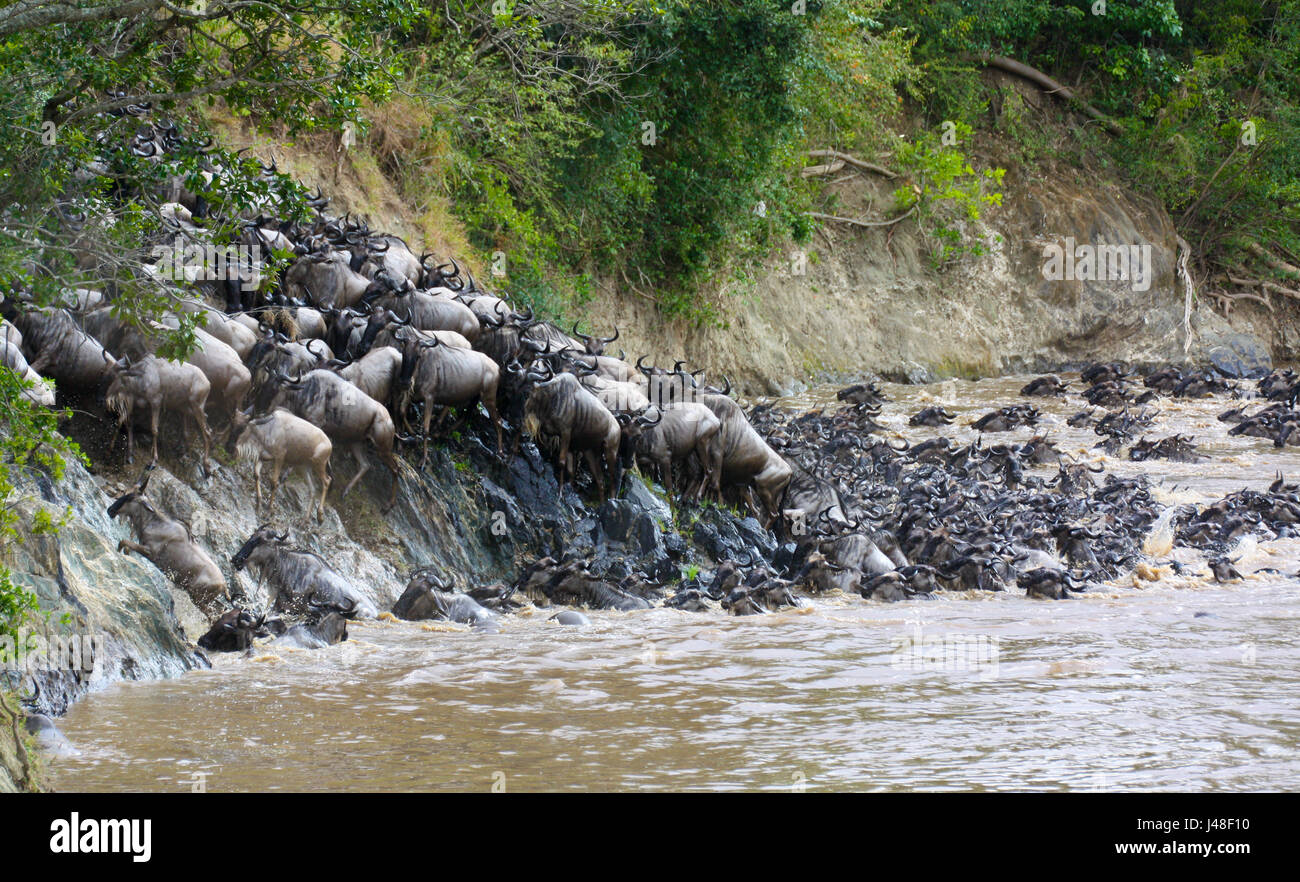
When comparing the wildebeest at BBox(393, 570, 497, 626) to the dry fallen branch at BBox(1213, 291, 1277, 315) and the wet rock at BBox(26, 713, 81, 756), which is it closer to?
the wet rock at BBox(26, 713, 81, 756)

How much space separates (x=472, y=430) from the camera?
500 inches

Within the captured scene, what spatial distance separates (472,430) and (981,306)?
20.6 m

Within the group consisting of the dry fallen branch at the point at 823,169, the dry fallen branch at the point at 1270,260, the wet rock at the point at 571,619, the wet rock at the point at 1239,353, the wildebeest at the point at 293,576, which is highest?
the dry fallen branch at the point at 823,169

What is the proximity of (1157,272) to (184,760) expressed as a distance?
98.9ft

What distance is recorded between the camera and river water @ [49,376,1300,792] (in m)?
6.32

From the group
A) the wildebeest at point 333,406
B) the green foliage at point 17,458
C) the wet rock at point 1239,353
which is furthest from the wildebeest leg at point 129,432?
the wet rock at point 1239,353

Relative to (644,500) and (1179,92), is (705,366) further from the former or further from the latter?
(1179,92)

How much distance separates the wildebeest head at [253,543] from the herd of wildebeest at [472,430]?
3 centimetres

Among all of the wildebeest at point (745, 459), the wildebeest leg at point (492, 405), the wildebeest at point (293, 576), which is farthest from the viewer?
the wildebeest at point (745, 459)

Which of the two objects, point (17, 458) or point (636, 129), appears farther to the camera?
point (636, 129)

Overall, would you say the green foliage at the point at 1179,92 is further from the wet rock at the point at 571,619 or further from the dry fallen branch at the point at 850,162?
the wet rock at the point at 571,619

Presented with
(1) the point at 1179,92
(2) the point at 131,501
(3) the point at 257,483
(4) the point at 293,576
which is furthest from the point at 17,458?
(1) the point at 1179,92

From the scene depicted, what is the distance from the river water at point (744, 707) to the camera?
632 centimetres

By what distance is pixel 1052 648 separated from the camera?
941 cm
